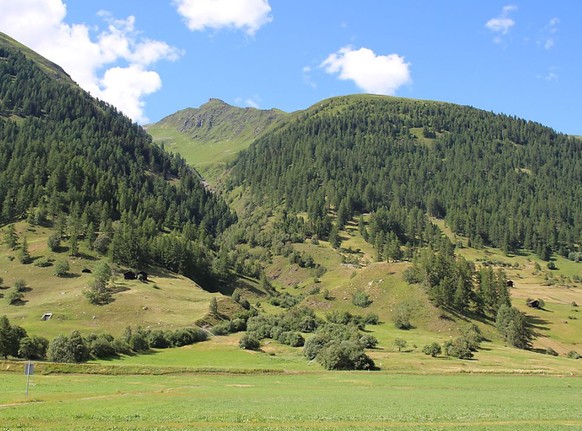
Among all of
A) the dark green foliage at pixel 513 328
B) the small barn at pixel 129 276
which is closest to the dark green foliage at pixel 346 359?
the dark green foliage at pixel 513 328

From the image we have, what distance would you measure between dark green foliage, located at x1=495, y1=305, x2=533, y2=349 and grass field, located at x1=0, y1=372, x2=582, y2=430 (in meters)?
48.3

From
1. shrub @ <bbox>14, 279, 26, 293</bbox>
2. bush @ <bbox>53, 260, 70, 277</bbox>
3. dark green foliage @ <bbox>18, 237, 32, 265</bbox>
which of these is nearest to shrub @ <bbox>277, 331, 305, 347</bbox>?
bush @ <bbox>53, 260, 70, 277</bbox>

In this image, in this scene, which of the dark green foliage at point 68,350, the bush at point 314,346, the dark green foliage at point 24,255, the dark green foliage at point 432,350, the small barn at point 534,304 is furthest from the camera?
the small barn at point 534,304

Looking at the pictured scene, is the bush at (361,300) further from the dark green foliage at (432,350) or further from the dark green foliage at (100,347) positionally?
the dark green foliage at (100,347)

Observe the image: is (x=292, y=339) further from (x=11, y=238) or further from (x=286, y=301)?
(x=11, y=238)

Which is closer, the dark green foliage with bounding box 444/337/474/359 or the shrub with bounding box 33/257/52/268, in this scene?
the dark green foliage with bounding box 444/337/474/359

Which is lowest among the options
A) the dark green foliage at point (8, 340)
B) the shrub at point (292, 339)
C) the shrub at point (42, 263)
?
the shrub at point (292, 339)

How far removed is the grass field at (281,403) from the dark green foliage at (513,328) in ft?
158

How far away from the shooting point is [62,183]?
187 meters

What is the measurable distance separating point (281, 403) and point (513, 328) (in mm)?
86679

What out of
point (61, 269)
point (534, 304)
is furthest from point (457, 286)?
point (61, 269)

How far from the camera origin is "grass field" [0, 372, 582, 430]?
28.2 m

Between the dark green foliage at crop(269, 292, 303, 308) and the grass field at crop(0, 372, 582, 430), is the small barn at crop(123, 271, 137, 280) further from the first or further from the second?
the grass field at crop(0, 372, 582, 430)

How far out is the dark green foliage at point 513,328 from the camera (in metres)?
105
